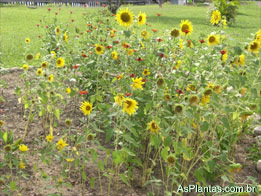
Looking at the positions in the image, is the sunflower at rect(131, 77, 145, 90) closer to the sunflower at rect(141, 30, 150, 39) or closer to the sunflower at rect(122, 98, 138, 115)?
the sunflower at rect(122, 98, 138, 115)

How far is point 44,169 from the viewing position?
251 cm

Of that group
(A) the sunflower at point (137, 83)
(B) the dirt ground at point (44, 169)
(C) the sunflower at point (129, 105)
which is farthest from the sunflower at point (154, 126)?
(B) the dirt ground at point (44, 169)

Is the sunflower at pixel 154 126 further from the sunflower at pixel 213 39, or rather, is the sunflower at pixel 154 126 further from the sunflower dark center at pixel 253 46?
the sunflower dark center at pixel 253 46

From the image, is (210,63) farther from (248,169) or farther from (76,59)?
(76,59)

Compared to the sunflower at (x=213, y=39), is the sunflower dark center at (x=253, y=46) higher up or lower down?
lower down

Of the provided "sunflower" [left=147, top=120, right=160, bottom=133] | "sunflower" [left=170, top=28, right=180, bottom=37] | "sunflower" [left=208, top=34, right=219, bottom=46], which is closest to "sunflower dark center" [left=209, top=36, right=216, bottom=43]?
"sunflower" [left=208, top=34, right=219, bottom=46]

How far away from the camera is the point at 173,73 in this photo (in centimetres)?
252

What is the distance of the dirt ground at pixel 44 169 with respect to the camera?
231 centimetres

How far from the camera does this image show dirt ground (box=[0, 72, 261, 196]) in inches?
91.0

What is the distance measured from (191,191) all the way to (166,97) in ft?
2.51

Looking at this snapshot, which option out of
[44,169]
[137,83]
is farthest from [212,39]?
[44,169]

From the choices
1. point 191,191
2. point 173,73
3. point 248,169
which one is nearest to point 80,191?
point 191,191

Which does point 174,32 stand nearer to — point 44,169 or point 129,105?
point 129,105

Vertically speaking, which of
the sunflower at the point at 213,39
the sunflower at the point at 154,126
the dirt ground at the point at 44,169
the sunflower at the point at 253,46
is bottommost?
the dirt ground at the point at 44,169
